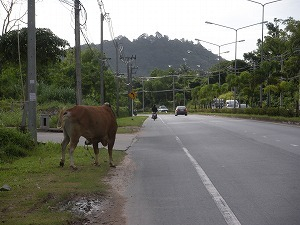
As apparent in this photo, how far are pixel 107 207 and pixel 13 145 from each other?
641cm

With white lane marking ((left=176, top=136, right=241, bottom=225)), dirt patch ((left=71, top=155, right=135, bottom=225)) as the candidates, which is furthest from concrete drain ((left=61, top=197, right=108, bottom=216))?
white lane marking ((left=176, top=136, right=241, bottom=225))

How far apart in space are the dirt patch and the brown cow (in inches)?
64.0

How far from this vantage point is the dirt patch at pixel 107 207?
6.90 m

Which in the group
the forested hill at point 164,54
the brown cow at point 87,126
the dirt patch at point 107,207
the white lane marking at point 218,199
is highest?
the forested hill at point 164,54

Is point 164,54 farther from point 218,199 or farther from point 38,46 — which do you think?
point 218,199

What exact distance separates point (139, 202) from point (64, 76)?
46630mm

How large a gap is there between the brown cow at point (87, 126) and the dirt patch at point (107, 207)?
64.0 inches

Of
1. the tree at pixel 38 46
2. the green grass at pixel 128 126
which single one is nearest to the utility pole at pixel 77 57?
the tree at pixel 38 46

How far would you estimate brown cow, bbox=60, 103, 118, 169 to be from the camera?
1130cm

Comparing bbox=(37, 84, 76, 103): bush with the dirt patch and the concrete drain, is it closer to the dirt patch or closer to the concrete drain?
the dirt patch

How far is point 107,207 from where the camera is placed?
7.71 m

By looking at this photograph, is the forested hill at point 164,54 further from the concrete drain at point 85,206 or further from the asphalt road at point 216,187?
the concrete drain at point 85,206

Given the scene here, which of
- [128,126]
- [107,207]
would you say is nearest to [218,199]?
[107,207]

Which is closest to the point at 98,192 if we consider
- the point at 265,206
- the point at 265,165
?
the point at 265,206
